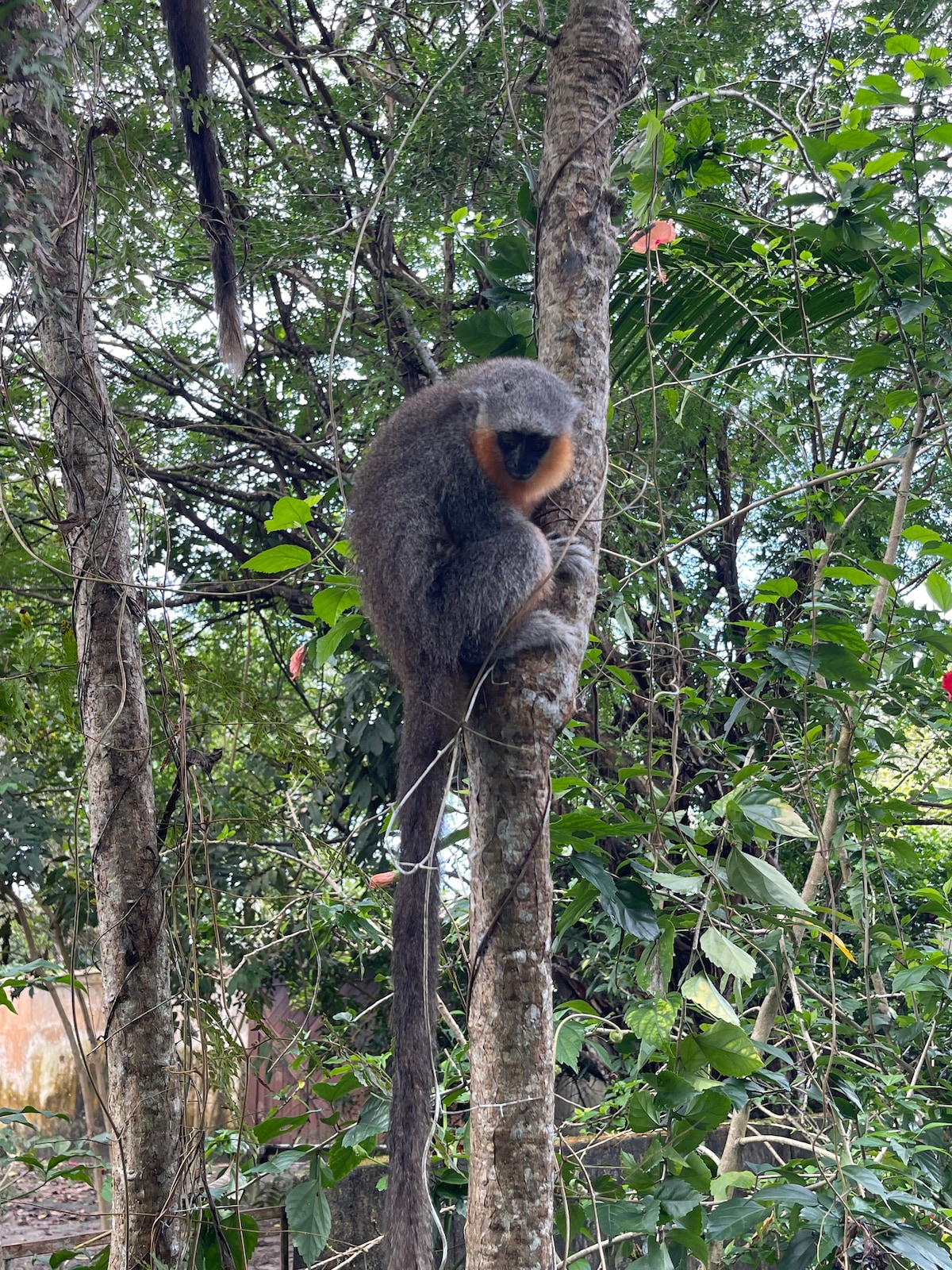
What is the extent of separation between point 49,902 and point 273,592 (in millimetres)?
2383

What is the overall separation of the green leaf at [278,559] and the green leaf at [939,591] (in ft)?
5.33

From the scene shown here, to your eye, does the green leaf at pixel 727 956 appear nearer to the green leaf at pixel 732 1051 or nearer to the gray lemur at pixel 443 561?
the green leaf at pixel 732 1051

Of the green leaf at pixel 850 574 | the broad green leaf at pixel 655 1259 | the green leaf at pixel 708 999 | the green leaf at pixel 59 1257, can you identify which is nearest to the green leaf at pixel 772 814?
the green leaf at pixel 708 999

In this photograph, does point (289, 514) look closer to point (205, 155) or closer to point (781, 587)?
point (781, 587)

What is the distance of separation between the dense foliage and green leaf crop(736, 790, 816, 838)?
0.06ft

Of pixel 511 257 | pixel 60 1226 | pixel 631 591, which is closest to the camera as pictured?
pixel 511 257

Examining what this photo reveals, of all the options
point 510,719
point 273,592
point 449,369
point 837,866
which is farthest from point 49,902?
point 510,719

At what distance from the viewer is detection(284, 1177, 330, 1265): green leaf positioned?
105 inches

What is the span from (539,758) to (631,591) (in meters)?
2.09

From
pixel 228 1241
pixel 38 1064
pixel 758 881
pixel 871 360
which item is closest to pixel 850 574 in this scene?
pixel 871 360

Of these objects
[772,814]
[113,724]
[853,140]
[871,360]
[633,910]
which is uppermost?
[853,140]

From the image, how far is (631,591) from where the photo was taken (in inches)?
164

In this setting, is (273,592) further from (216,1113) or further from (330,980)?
(216,1113)

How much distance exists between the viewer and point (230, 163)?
22.0 feet
